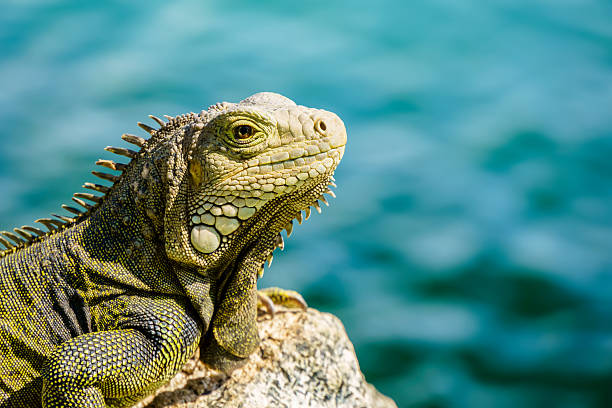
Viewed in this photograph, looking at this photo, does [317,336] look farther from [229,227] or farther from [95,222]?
[95,222]

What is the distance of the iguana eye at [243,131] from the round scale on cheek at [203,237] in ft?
1.39

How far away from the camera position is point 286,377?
138 inches

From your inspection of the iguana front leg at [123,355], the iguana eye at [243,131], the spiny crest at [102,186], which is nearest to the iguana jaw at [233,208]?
the iguana eye at [243,131]

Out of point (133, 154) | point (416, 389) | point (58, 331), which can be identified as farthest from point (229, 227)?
point (416, 389)

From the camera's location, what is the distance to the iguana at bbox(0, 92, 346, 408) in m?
2.86

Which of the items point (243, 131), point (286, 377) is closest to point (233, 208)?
point (243, 131)

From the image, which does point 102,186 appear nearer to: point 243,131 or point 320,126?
point 243,131

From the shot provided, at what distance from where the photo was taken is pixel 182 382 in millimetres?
3479

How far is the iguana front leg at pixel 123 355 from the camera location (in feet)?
9.05

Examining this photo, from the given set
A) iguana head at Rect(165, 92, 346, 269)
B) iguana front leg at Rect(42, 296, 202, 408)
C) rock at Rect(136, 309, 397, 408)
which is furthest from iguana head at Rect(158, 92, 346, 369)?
rock at Rect(136, 309, 397, 408)

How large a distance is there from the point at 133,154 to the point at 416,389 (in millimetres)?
3401

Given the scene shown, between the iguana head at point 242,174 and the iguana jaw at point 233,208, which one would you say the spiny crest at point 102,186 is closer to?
the iguana head at point 242,174

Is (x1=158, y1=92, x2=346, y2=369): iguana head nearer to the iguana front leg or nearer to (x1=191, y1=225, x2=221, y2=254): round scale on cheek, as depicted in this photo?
(x1=191, y1=225, x2=221, y2=254): round scale on cheek

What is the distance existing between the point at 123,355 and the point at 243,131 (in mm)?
1091
